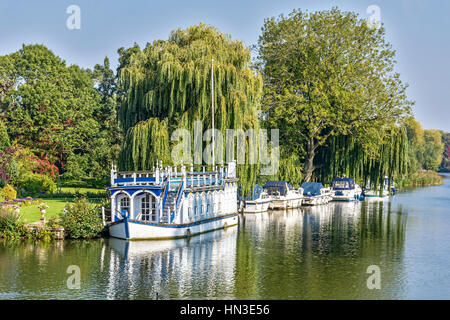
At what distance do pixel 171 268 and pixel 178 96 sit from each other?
18.8m

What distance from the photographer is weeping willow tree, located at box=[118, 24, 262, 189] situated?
41.6m

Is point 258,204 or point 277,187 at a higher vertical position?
point 277,187

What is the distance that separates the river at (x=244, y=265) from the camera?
76.8ft

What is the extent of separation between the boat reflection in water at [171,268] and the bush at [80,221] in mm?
1453

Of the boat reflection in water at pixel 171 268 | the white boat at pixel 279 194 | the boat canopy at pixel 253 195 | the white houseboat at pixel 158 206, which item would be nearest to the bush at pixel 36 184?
the boat canopy at pixel 253 195

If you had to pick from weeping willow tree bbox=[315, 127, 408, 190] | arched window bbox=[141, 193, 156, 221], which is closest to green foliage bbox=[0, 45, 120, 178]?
weeping willow tree bbox=[315, 127, 408, 190]

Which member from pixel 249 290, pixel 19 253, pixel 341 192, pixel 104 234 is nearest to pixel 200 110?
pixel 104 234

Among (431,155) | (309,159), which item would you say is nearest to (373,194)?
(309,159)

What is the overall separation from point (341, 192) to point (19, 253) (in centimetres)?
4755

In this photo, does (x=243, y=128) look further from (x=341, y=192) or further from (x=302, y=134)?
(x=341, y=192)

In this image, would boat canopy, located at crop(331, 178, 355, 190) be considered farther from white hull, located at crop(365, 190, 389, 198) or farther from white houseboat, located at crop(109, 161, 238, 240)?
white houseboat, located at crop(109, 161, 238, 240)

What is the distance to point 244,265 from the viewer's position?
28.7 metres

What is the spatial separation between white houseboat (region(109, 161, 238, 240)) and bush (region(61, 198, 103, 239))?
1.15 metres

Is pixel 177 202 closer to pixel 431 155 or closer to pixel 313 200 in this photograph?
pixel 313 200
